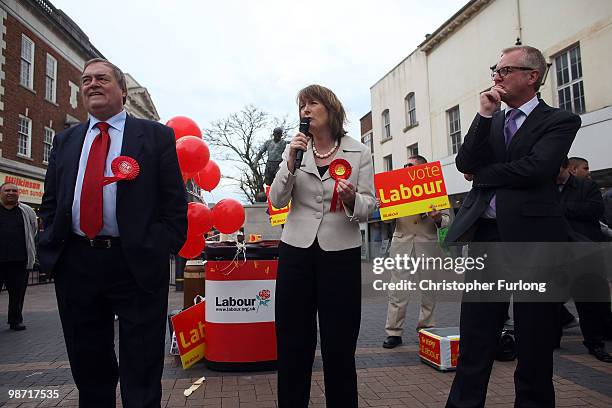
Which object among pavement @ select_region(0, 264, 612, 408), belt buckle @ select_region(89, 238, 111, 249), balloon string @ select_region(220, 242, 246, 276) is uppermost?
belt buckle @ select_region(89, 238, 111, 249)

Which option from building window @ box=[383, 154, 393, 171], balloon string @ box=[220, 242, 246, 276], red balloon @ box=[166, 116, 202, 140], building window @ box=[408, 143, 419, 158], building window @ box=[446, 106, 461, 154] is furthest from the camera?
building window @ box=[383, 154, 393, 171]

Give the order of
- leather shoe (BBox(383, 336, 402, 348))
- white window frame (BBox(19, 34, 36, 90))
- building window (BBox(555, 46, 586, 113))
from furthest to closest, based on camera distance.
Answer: white window frame (BBox(19, 34, 36, 90)) → building window (BBox(555, 46, 586, 113)) → leather shoe (BBox(383, 336, 402, 348))

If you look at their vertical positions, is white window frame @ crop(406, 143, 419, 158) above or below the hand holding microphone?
above

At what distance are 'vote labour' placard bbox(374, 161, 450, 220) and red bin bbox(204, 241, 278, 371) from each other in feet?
5.92

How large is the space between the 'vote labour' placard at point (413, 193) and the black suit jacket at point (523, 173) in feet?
8.93

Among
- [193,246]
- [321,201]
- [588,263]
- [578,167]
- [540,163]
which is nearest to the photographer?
[540,163]

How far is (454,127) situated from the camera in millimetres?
19391

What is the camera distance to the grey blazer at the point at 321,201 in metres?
2.49

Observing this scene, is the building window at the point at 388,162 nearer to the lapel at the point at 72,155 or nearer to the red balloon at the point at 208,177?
the red balloon at the point at 208,177

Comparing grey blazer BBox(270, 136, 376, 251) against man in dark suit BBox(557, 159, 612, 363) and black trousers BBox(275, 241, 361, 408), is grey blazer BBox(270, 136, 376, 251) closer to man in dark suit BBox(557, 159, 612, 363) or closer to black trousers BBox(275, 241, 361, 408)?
black trousers BBox(275, 241, 361, 408)

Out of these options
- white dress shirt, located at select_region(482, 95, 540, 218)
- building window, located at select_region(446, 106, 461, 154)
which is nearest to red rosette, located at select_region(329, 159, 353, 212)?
A: white dress shirt, located at select_region(482, 95, 540, 218)

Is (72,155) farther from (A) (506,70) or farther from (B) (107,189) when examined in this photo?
(A) (506,70)

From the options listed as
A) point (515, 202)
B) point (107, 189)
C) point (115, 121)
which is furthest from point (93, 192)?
point (515, 202)

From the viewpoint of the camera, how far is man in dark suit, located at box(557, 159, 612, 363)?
454 centimetres
